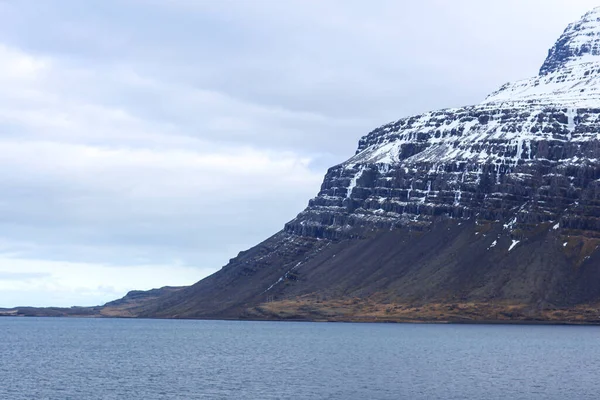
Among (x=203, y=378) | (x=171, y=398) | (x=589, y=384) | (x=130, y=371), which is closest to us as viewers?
(x=171, y=398)

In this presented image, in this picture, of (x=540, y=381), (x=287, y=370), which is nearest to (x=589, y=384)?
(x=540, y=381)

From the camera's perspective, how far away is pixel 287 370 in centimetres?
19512

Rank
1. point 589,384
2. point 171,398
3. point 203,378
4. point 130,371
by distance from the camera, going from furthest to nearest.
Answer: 1. point 130,371
2. point 203,378
3. point 589,384
4. point 171,398

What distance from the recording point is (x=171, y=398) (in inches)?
5935

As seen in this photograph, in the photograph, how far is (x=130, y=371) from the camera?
194250 millimetres

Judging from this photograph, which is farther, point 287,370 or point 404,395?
point 287,370

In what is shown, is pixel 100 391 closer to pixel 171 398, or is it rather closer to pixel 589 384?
pixel 171 398

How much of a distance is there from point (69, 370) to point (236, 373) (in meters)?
35.0

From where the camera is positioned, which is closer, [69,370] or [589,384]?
[589,384]

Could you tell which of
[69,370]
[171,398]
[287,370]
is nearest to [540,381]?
[287,370]

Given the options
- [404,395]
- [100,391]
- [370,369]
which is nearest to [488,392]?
[404,395]

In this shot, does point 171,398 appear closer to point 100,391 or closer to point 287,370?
point 100,391

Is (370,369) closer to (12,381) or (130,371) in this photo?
(130,371)

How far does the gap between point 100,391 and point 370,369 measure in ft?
191
